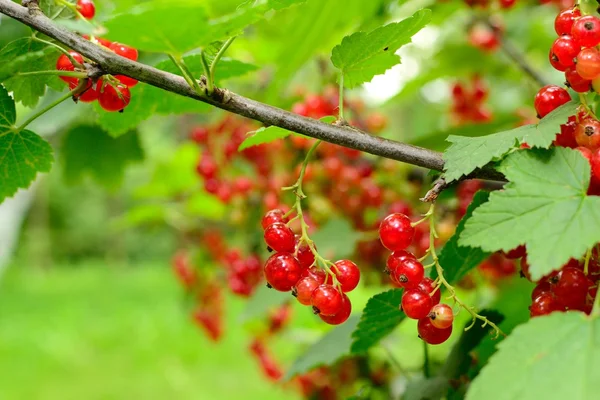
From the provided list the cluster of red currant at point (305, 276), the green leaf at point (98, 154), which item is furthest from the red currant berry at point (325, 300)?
the green leaf at point (98, 154)

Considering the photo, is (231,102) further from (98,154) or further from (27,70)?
(98,154)

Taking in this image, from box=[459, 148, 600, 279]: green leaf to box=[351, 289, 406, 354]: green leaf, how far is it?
0.21 m

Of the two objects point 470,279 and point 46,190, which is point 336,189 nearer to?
point 470,279

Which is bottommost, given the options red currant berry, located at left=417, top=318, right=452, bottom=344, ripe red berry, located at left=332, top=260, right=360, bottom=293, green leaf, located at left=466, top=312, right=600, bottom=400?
green leaf, located at left=466, top=312, right=600, bottom=400

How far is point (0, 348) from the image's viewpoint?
661 cm

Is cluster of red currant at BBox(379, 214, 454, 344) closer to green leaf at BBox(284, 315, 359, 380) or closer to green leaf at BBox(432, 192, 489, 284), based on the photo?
green leaf at BBox(432, 192, 489, 284)

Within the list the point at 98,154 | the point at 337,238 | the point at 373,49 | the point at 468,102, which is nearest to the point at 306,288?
the point at 373,49


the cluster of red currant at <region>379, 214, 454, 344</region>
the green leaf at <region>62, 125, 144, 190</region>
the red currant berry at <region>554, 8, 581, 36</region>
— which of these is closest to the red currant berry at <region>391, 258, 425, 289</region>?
the cluster of red currant at <region>379, 214, 454, 344</region>

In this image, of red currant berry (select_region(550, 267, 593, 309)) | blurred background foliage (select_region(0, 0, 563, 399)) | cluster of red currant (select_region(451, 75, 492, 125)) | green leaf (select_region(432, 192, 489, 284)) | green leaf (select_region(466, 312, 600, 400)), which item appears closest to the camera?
green leaf (select_region(466, 312, 600, 400))

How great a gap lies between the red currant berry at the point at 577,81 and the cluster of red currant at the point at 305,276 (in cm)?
36

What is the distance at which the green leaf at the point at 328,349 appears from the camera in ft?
4.17

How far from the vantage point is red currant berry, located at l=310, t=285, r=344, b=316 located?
78 cm

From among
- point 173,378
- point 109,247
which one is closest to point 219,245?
point 173,378

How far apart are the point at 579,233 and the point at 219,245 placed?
213cm
